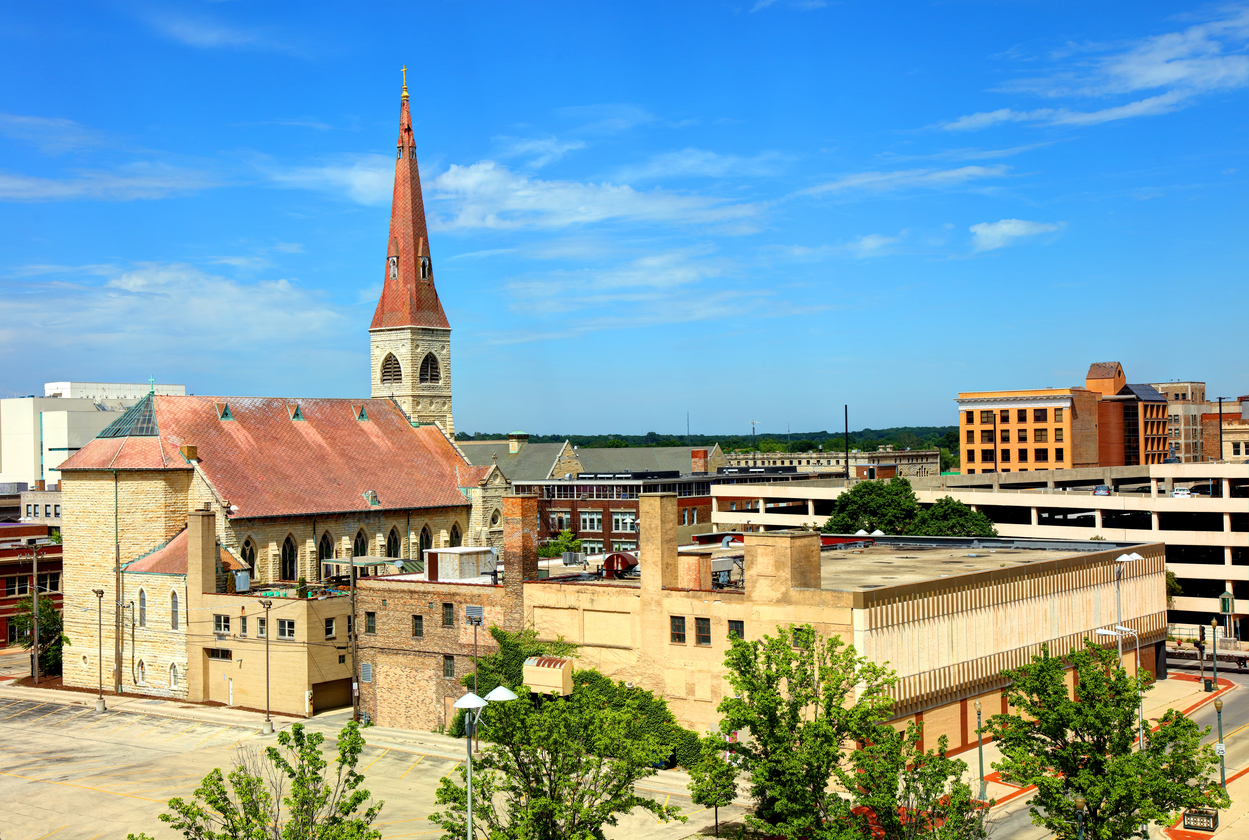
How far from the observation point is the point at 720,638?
146ft

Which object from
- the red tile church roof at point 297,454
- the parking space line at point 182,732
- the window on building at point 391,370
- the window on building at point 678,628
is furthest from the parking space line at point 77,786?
the window on building at point 391,370

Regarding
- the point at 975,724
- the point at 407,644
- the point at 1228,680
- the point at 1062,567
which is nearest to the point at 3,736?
the point at 407,644

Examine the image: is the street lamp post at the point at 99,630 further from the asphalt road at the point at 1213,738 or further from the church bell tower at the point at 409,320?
the asphalt road at the point at 1213,738

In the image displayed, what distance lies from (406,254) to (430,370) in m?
9.84

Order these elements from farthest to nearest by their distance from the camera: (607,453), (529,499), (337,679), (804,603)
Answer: (607,453)
(337,679)
(529,499)
(804,603)

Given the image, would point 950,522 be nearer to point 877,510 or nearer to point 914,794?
point 877,510

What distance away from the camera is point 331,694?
197 ft

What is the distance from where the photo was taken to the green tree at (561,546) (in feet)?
325

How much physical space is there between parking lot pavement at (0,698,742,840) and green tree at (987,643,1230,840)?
39.4 ft

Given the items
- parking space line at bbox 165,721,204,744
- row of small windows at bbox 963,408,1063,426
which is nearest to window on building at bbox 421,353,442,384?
parking space line at bbox 165,721,204,744

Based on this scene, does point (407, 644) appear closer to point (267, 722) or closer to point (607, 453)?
point (267, 722)

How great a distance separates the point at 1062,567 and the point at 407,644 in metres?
30.1

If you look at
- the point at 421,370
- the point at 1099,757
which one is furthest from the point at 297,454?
the point at 1099,757

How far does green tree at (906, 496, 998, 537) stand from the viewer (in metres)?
76.9
